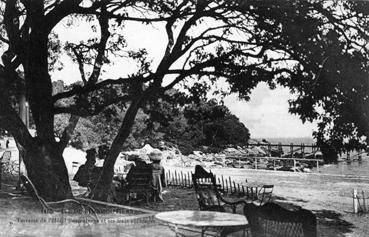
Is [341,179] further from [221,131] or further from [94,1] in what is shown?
[94,1]

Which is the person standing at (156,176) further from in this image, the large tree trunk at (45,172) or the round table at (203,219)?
the round table at (203,219)

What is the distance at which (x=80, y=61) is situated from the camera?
11922 mm

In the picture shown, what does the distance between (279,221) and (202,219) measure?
1.49 meters

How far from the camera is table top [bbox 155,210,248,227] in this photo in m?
4.78

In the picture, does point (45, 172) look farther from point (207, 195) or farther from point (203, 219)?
point (203, 219)

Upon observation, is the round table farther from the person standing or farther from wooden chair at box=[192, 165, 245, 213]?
the person standing

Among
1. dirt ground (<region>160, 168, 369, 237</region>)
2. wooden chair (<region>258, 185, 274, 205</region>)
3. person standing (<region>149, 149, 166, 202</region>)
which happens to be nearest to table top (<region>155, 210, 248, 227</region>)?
wooden chair (<region>258, 185, 274, 205</region>)

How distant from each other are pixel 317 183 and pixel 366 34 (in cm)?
1290

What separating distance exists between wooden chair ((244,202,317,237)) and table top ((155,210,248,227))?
0.79m

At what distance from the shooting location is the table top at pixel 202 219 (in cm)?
478

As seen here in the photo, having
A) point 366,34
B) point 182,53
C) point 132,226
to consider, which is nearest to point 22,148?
point 132,226

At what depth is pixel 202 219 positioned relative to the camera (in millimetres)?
5070

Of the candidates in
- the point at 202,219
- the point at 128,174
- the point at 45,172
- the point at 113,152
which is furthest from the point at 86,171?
the point at 202,219

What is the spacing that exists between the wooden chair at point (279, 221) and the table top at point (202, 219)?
79 centimetres
